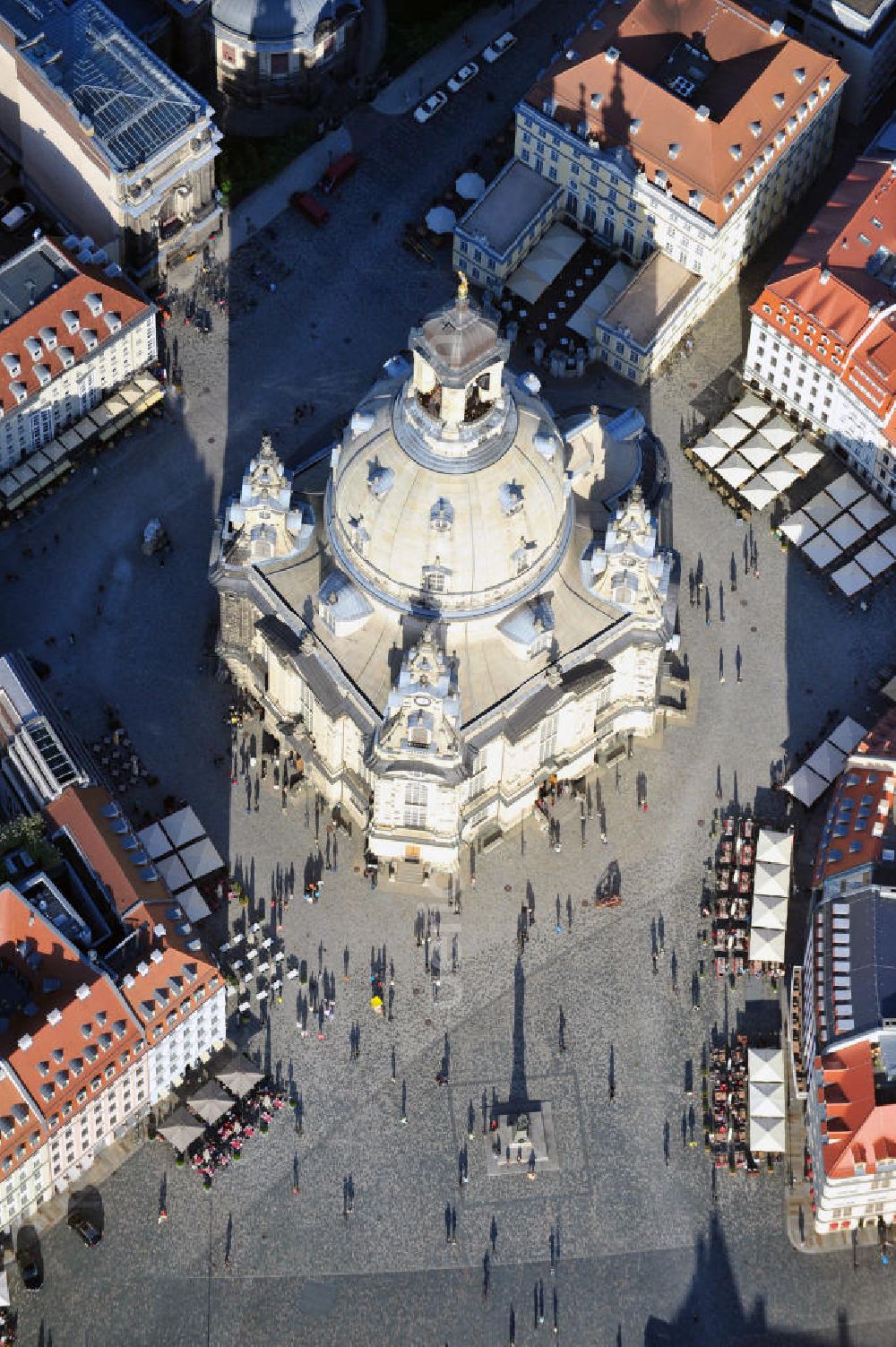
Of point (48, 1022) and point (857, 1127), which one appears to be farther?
point (857, 1127)

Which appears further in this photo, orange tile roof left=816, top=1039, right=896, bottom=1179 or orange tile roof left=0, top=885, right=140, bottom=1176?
orange tile roof left=816, top=1039, right=896, bottom=1179

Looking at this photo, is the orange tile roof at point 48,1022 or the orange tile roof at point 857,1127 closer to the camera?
the orange tile roof at point 48,1022

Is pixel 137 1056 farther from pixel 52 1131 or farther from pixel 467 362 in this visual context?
pixel 467 362

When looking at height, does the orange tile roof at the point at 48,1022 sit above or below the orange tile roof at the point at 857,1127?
above

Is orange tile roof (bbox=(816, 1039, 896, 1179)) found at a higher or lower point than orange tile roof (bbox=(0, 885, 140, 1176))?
lower
